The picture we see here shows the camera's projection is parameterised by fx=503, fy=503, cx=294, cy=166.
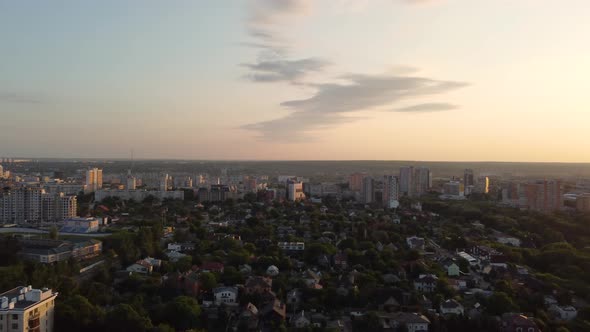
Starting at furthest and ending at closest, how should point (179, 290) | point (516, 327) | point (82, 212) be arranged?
point (82, 212) < point (179, 290) < point (516, 327)

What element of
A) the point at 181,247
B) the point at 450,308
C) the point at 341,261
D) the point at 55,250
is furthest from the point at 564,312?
the point at 55,250

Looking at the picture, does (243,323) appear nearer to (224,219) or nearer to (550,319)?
(550,319)

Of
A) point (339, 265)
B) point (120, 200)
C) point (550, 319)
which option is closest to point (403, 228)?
point (339, 265)

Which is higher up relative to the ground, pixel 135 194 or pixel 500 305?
pixel 135 194

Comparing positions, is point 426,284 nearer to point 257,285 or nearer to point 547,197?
point 257,285

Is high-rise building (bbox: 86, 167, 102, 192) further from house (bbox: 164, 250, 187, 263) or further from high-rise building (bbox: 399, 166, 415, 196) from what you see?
house (bbox: 164, 250, 187, 263)

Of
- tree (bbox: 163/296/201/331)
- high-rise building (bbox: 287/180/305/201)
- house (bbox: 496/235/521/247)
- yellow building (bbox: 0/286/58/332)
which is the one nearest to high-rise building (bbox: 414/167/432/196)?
high-rise building (bbox: 287/180/305/201)

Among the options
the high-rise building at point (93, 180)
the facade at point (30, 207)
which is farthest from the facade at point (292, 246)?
the high-rise building at point (93, 180)
